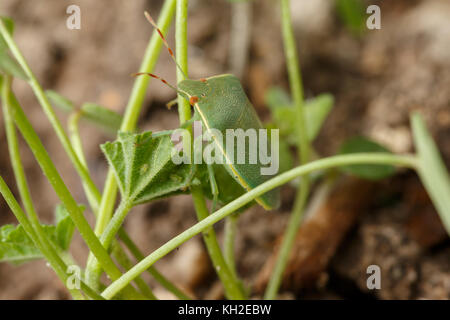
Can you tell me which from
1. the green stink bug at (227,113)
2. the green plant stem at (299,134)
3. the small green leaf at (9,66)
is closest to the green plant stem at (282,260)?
the green plant stem at (299,134)

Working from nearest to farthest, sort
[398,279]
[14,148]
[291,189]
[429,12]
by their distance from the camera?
1. [14,148]
2. [398,279]
3. [291,189]
4. [429,12]

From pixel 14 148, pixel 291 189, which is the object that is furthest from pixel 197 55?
pixel 14 148

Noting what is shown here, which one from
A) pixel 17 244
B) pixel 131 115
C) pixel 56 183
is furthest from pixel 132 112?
pixel 17 244

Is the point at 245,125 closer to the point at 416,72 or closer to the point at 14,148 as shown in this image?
the point at 14,148

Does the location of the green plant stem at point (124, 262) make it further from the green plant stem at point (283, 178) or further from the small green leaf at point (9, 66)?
the small green leaf at point (9, 66)

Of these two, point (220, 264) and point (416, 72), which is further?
point (416, 72)

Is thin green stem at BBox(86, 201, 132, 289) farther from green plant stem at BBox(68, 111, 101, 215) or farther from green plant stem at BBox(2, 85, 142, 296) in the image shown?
green plant stem at BBox(68, 111, 101, 215)
